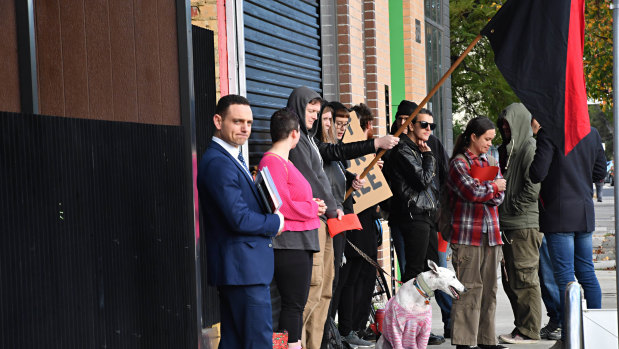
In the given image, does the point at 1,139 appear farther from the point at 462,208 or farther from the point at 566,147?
the point at 462,208

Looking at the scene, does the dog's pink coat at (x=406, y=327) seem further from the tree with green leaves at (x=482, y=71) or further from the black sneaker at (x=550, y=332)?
the tree with green leaves at (x=482, y=71)

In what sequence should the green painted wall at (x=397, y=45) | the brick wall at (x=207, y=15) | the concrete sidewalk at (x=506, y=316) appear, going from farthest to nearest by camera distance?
the green painted wall at (x=397, y=45) < the concrete sidewalk at (x=506, y=316) < the brick wall at (x=207, y=15)

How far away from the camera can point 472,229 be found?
8.26 metres

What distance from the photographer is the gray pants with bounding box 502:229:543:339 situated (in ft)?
29.7

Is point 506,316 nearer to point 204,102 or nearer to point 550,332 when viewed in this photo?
point 550,332

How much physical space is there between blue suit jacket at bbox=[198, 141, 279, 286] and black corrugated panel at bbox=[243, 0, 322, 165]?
233 centimetres

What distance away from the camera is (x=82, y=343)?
4.38 metres

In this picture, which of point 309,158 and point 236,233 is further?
point 309,158

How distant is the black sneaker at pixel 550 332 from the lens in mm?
9234

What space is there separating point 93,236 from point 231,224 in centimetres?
115

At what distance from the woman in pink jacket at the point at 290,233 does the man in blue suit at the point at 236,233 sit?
2.41ft

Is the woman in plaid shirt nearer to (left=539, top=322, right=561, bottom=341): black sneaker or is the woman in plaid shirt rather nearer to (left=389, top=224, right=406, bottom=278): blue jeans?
(left=389, top=224, right=406, bottom=278): blue jeans


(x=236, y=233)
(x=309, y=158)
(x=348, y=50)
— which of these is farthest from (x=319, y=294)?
(x=348, y=50)

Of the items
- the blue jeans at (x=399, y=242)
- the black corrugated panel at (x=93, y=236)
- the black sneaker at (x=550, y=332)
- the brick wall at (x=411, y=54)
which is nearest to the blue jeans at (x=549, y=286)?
the black sneaker at (x=550, y=332)
